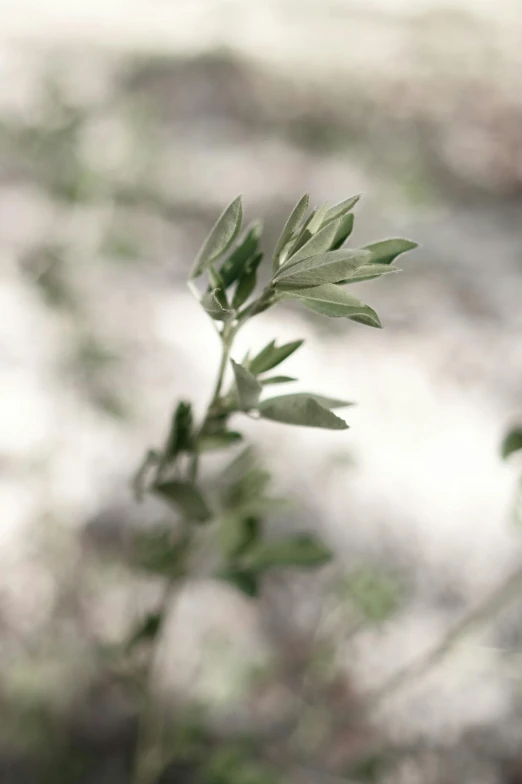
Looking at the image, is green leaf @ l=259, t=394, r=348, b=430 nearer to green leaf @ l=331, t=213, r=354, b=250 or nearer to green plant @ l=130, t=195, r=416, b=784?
green plant @ l=130, t=195, r=416, b=784

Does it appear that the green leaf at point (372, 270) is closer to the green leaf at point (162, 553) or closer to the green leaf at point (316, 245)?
the green leaf at point (316, 245)

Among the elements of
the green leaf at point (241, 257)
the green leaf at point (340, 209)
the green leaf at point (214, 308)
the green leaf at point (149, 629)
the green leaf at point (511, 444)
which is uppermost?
the green leaf at point (340, 209)

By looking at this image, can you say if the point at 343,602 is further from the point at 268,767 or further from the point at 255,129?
the point at 255,129

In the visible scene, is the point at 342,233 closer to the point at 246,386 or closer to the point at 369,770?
the point at 246,386

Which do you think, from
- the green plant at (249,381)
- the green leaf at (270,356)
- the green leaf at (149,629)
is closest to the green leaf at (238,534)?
the green plant at (249,381)

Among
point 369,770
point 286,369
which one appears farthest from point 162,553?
point 286,369

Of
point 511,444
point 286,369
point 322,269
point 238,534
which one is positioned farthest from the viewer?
point 286,369
